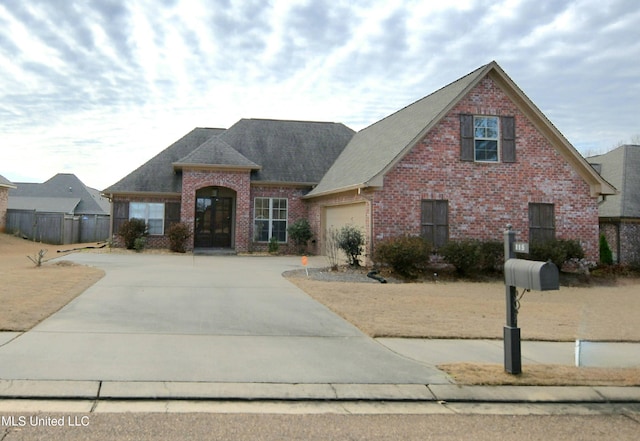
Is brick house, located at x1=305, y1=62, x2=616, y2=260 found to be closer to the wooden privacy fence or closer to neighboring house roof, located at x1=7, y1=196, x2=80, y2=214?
the wooden privacy fence

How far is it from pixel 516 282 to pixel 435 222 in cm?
1157

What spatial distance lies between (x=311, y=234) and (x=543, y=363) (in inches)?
659

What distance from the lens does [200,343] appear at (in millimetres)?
6871

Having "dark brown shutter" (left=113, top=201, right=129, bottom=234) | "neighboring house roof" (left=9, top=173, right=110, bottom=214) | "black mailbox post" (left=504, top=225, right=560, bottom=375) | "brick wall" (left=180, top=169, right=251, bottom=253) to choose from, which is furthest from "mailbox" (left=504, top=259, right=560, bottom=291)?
"neighboring house roof" (left=9, top=173, right=110, bottom=214)

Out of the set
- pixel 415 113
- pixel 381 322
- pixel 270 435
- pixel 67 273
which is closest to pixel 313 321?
pixel 381 322

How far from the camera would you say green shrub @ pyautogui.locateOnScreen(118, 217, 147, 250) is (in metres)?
22.4

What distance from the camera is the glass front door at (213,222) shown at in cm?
2403

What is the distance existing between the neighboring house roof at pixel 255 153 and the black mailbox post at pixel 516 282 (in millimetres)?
17700

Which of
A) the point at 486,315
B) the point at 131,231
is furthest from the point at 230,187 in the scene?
the point at 486,315

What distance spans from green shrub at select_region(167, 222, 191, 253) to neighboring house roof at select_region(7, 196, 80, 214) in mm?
22779

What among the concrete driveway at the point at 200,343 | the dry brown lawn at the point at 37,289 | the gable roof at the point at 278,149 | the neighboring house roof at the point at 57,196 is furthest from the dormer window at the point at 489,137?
the neighboring house roof at the point at 57,196

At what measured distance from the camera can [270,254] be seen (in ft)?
74.7

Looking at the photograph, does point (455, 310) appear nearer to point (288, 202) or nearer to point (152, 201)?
point (288, 202)

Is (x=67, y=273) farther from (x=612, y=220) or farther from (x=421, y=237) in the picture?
(x=612, y=220)
